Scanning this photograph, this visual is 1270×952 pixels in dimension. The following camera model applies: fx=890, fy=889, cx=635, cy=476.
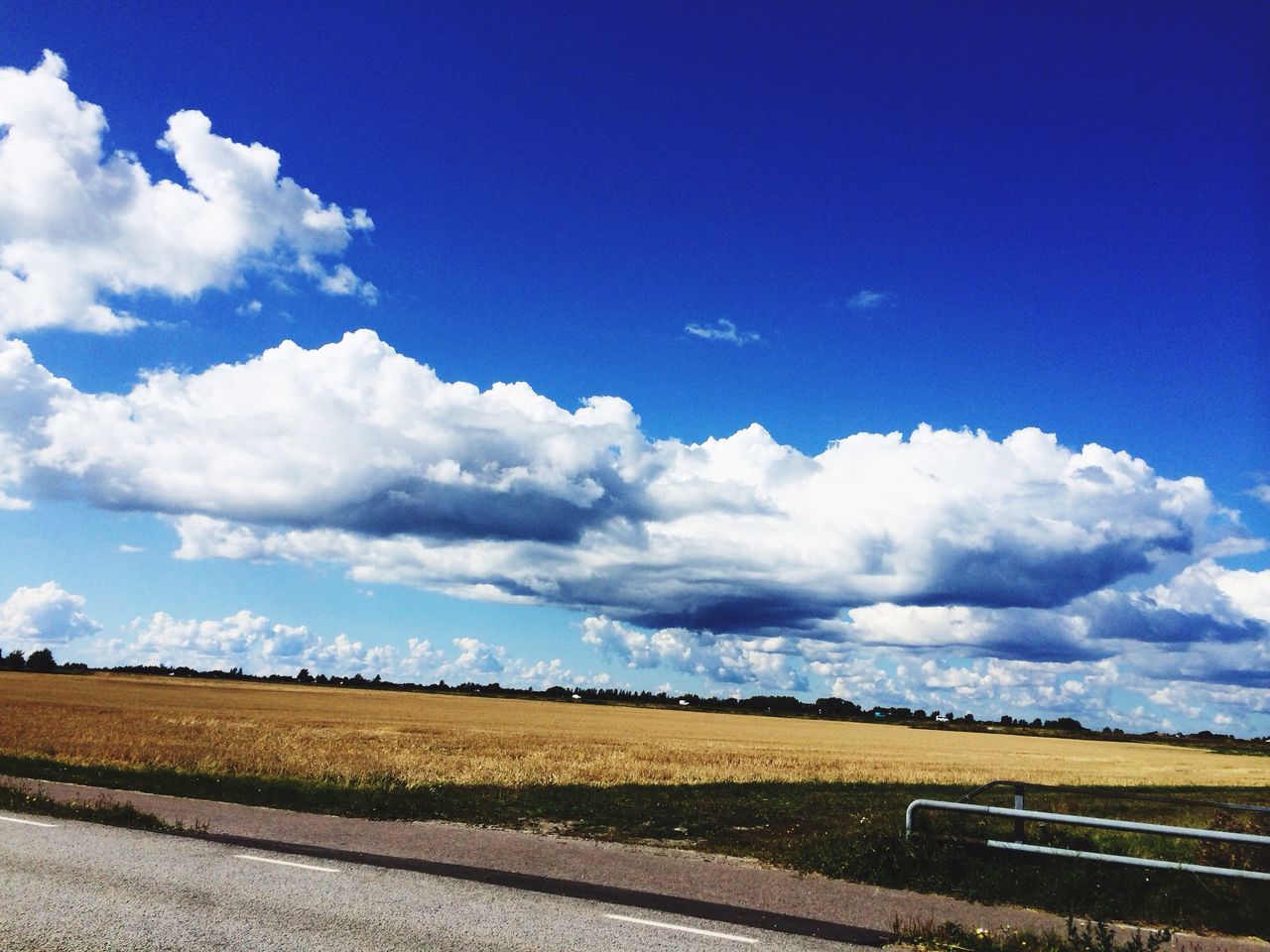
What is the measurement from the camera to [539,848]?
44.6 feet

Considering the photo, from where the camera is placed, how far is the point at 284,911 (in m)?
8.83

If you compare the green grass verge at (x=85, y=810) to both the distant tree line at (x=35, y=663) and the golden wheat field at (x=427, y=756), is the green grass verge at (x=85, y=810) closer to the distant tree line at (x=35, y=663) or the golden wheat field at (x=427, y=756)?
the golden wheat field at (x=427, y=756)

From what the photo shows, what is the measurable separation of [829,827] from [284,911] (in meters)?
10.5

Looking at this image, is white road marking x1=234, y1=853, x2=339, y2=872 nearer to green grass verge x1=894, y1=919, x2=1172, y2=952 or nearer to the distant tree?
green grass verge x1=894, y1=919, x2=1172, y2=952

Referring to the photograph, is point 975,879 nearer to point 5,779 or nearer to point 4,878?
point 4,878

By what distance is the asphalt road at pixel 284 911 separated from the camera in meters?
7.81

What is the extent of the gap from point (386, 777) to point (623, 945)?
1628 cm

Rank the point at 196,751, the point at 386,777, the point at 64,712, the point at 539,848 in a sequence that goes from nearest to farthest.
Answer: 1. the point at 539,848
2. the point at 386,777
3. the point at 196,751
4. the point at 64,712

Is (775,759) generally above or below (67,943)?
below

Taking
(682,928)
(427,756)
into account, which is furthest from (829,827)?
(427,756)

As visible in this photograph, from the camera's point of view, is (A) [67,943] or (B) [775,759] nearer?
(A) [67,943]

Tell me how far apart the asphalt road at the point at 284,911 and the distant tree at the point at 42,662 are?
176430 millimetres

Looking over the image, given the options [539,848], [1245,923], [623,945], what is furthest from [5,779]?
[1245,923]

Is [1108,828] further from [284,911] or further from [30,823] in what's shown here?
[30,823]
